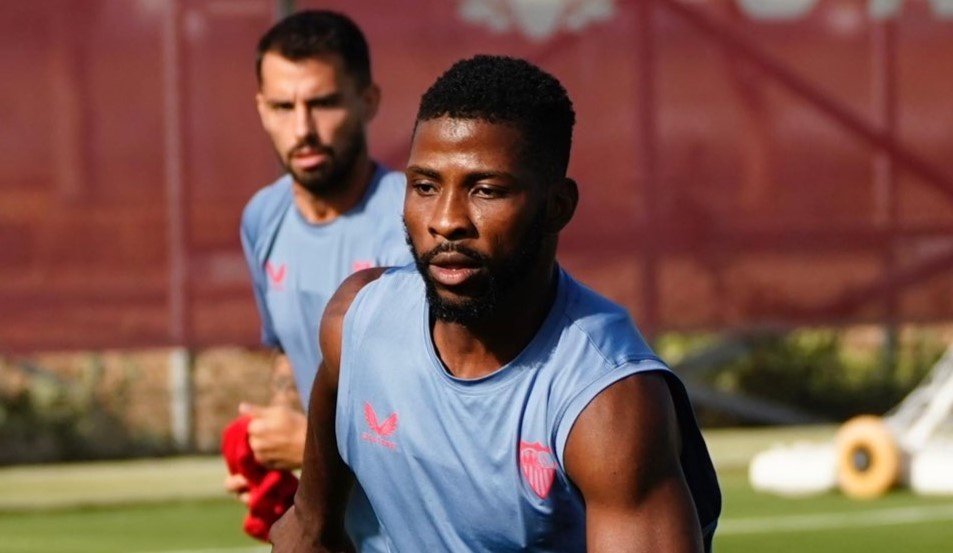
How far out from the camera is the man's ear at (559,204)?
4.12 metres

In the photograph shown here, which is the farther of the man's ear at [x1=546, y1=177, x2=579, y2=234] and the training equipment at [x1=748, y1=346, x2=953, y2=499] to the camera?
the training equipment at [x1=748, y1=346, x2=953, y2=499]

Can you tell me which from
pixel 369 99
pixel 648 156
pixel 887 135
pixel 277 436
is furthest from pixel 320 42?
pixel 887 135

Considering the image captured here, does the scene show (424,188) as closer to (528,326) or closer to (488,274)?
(488,274)

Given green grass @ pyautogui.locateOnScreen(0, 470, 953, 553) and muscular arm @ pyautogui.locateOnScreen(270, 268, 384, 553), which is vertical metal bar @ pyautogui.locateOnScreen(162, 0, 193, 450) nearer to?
green grass @ pyautogui.locateOnScreen(0, 470, 953, 553)

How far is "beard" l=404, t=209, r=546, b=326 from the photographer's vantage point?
4047 mm

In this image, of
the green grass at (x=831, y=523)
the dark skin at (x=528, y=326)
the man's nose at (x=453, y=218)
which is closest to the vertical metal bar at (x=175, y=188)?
the green grass at (x=831, y=523)

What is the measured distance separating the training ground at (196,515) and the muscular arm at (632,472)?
233 inches

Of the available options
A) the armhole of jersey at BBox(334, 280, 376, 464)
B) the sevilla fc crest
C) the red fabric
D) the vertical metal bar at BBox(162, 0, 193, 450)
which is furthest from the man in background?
the vertical metal bar at BBox(162, 0, 193, 450)

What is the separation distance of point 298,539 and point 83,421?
24.6 feet

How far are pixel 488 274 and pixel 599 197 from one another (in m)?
8.47

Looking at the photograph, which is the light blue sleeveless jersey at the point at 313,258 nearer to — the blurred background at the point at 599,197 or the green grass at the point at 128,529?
the green grass at the point at 128,529

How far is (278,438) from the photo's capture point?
19.5 ft

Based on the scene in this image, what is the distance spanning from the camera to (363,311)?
4.46m

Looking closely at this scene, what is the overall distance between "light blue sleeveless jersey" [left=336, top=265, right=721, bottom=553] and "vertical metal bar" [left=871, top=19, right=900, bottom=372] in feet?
28.9
